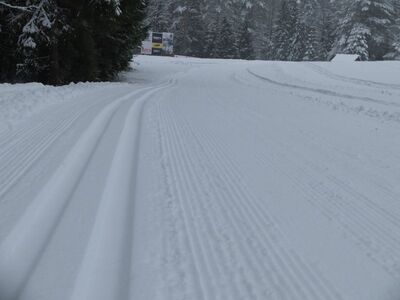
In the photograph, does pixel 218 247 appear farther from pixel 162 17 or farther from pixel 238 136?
pixel 162 17

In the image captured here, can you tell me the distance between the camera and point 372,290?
2986 millimetres

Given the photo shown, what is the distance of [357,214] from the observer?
14.1ft

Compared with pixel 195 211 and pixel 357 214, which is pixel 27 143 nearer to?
pixel 195 211

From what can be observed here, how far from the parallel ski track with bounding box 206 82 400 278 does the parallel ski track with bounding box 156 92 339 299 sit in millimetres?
609

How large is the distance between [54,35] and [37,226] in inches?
625

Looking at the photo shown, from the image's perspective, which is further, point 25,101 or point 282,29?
point 282,29

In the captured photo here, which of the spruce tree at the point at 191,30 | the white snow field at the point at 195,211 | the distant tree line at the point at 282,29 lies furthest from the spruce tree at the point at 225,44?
the white snow field at the point at 195,211

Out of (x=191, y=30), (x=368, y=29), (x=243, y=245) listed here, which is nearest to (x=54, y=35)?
(x=243, y=245)

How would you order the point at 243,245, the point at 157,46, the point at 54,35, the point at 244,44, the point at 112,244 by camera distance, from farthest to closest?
the point at 244,44, the point at 157,46, the point at 54,35, the point at 243,245, the point at 112,244

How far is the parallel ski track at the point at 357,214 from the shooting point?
141 inches

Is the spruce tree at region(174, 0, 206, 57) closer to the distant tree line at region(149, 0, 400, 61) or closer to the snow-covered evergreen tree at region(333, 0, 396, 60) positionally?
the distant tree line at region(149, 0, 400, 61)

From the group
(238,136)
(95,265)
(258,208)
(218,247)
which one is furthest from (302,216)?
(238,136)

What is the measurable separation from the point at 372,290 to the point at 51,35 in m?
17.4

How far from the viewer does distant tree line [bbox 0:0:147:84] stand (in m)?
17.4
